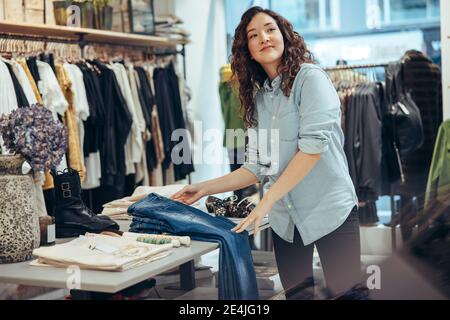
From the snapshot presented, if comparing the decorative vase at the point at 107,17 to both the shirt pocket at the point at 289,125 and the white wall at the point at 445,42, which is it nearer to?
the white wall at the point at 445,42

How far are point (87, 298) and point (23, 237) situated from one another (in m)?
0.25

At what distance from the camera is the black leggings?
155cm

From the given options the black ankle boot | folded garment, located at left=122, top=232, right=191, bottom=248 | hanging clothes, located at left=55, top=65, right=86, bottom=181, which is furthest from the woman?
hanging clothes, located at left=55, top=65, right=86, bottom=181

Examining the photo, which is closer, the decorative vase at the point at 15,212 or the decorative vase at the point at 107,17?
the decorative vase at the point at 15,212

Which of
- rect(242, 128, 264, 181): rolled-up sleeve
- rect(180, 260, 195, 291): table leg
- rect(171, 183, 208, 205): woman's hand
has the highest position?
rect(242, 128, 264, 181): rolled-up sleeve

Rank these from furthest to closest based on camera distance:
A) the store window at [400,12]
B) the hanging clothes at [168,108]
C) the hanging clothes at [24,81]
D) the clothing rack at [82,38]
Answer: the store window at [400,12] < the hanging clothes at [168,108] < the clothing rack at [82,38] < the hanging clothes at [24,81]

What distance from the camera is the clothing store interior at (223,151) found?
4.71 feet

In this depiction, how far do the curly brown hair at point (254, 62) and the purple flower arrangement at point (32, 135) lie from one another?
0.48 m

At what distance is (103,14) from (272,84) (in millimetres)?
2028

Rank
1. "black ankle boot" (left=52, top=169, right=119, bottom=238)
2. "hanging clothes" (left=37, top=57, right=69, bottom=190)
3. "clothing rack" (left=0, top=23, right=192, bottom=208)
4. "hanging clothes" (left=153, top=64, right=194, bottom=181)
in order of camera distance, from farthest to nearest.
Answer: "hanging clothes" (left=153, top=64, right=194, bottom=181)
"clothing rack" (left=0, top=23, right=192, bottom=208)
"hanging clothes" (left=37, top=57, right=69, bottom=190)
"black ankle boot" (left=52, top=169, right=119, bottom=238)

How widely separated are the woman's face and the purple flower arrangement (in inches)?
20.0

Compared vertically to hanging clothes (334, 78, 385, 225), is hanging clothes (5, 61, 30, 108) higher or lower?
higher

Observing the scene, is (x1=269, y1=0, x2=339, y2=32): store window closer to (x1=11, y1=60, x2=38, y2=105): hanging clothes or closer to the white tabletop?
(x1=11, y1=60, x2=38, y2=105): hanging clothes

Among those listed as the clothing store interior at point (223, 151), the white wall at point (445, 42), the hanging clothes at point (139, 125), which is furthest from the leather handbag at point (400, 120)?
the hanging clothes at point (139, 125)
